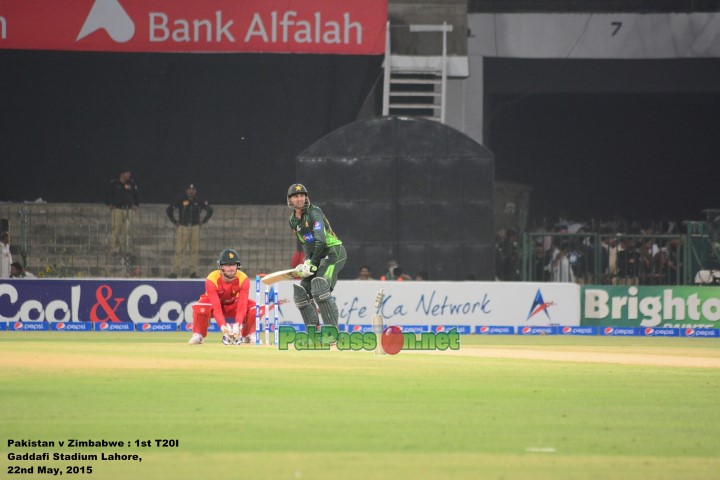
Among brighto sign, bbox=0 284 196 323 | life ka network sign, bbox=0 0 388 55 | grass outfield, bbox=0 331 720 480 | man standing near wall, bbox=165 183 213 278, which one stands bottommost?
grass outfield, bbox=0 331 720 480

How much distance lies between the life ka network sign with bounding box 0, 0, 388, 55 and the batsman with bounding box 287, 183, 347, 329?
13.7m

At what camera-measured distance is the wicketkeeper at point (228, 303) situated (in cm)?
1756

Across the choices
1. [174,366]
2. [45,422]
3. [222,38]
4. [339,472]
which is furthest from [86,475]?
[222,38]

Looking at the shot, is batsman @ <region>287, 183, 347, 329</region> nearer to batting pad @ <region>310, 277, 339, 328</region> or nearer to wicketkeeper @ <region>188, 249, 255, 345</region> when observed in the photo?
batting pad @ <region>310, 277, 339, 328</region>

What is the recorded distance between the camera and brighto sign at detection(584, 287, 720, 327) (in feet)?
84.8

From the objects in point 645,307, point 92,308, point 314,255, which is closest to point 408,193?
point 645,307

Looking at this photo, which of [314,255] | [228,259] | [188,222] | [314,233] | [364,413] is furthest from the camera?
[188,222]

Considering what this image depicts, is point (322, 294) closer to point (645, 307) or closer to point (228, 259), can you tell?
point (228, 259)

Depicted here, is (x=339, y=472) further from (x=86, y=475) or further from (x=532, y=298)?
(x=532, y=298)

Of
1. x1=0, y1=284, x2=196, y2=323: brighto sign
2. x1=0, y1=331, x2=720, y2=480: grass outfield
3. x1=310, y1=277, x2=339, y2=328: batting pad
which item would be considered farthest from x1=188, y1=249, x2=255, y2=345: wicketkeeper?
x1=0, y1=284, x2=196, y2=323: brighto sign

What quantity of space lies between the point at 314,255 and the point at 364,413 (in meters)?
5.67

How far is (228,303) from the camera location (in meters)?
18.1

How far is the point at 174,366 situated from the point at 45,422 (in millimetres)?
4559

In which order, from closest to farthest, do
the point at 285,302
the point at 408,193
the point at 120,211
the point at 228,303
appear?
the point at 228,303 < the point at 285,302 < the point at 408,193 < the point at 120,211
